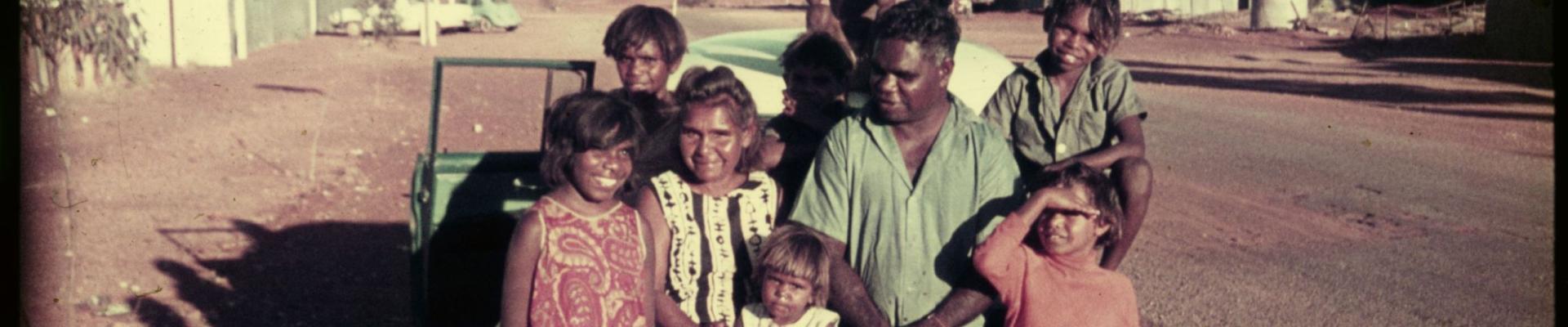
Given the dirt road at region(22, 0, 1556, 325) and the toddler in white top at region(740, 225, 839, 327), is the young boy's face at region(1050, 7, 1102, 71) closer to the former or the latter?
the toddler in white top at region(740, 225, 839, 327)

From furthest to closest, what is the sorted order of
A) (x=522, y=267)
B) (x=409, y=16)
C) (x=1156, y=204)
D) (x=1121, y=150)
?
(x=409, y=16) → (x=1156, y=204) → (x=1121, y=150) → (x=522, y=267)

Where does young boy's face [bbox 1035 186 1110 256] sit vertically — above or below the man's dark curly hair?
below

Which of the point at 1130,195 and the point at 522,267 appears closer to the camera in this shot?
the point at 522,267

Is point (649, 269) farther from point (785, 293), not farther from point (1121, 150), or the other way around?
point (1121, 150)

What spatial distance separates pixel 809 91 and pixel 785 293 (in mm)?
919

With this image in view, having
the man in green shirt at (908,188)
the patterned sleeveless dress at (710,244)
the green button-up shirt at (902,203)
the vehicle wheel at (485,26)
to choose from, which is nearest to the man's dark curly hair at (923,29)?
the man in green shirt at (908,188)

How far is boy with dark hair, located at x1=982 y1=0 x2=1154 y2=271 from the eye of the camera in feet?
15.1

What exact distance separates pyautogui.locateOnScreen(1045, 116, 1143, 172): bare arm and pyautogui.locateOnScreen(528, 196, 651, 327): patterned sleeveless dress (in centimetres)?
136

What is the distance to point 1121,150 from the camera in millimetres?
4512

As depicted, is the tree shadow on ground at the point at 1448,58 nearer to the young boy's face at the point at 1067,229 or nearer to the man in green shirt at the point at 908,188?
the young boy's face at the point at 1067,229

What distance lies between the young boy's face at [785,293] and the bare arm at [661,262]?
0.22 meters

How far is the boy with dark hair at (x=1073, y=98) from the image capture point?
4613 millimetres

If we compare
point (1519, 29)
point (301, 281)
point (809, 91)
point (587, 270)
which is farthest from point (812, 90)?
point (1519, 29)

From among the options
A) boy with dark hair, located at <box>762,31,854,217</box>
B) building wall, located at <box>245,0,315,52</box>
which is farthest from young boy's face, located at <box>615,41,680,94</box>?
building wall, located at <box>245,0,315,52</box>
